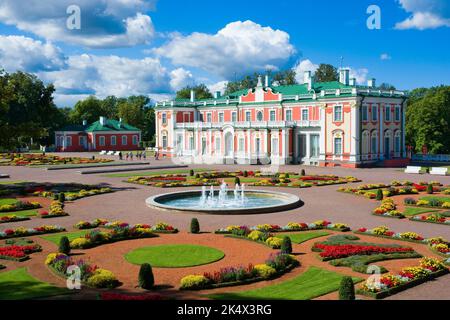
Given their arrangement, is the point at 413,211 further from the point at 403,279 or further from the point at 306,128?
the point at 306,128

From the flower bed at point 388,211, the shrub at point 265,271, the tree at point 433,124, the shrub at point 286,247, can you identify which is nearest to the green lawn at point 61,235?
the shrub at point 286,247

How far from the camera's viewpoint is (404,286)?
49.2 feet

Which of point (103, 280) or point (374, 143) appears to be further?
point (374, 143)

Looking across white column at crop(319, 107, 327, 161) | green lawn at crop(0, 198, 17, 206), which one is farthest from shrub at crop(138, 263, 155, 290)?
white column at crop(319, 107, 327, 161)

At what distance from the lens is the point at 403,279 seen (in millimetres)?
15289

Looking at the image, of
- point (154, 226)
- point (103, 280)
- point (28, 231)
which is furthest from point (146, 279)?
point (28, 231)

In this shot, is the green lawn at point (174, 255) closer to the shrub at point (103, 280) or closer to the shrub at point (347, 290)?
the shrub at point (103, 280)

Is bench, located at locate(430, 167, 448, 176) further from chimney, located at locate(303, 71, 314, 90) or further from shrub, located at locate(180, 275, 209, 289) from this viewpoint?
shrub, located at locate(180, 275, 209, 289)

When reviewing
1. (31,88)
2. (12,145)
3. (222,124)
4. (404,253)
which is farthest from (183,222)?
(31,88)

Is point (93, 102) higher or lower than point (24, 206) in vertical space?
higher

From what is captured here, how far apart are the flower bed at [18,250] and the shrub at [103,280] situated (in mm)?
4355

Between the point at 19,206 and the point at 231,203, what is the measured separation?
12767mm
